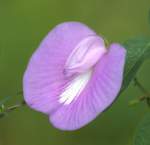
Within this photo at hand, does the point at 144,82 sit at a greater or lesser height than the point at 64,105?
lesser

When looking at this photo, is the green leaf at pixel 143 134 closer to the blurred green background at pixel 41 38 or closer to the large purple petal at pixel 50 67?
the large purple petal at pixel 50 67

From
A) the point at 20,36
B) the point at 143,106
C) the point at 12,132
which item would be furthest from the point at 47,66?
the point at 20,36

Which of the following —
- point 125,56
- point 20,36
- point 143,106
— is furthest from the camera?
point 20,36

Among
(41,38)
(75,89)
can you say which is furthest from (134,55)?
(41,38)

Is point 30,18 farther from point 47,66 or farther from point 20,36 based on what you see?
point 47,66

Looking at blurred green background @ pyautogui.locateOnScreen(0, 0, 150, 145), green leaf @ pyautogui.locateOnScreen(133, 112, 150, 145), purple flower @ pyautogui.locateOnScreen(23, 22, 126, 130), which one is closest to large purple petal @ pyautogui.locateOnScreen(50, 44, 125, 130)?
purple flower @ pyautogui.locateOnScreen(23, 22, 126, 130)

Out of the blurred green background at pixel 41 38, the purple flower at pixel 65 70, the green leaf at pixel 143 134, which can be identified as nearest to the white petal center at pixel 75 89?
the purple flower at pixel 65 70
